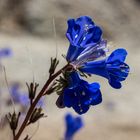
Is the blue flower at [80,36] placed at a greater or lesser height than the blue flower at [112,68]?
greater

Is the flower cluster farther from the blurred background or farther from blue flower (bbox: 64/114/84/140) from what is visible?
the blurred background

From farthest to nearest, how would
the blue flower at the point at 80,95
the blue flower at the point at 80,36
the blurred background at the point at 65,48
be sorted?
the blurred background at the point at 65,48
the blue flower at the point at 80,36
the blue flower at the point at 80,95

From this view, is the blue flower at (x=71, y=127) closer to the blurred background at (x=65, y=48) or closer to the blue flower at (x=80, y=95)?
the blue flower at (x=80, y=95)

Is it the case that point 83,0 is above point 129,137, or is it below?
above

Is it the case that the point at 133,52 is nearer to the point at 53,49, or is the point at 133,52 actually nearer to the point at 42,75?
the point at 53,49

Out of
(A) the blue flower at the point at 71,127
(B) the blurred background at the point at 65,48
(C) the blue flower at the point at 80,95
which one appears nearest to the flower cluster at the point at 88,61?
(C) the blue flower at the point at 80,95

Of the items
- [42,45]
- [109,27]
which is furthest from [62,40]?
[109,27]

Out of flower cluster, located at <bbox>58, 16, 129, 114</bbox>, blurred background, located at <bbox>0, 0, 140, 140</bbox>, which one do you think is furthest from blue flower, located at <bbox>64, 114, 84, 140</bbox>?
blurred background, located at <bbox>0, 0, 140, 140</bbox>
